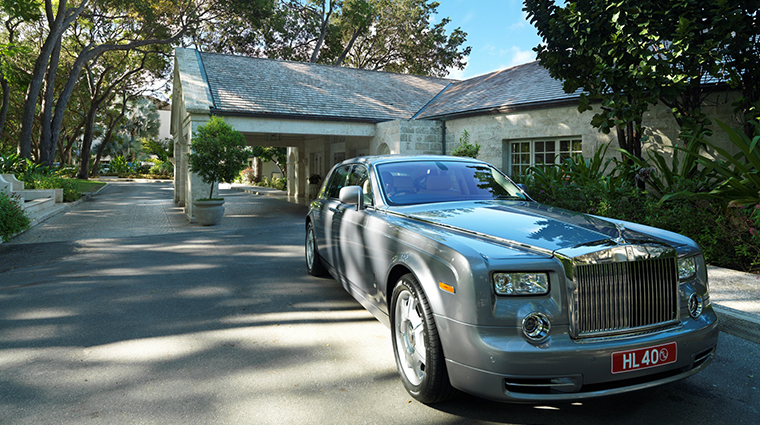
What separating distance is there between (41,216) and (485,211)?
49.7ft

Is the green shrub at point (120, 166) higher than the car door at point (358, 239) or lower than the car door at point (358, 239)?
higher

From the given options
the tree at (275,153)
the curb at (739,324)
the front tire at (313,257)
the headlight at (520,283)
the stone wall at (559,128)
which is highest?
the tree at (275,153)

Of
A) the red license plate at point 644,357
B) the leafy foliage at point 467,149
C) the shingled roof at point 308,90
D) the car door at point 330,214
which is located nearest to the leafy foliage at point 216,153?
the shingled roof at point 308,90

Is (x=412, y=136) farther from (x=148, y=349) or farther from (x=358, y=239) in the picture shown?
(x=148, y=349)

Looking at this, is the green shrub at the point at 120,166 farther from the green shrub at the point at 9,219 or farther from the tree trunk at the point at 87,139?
the green shrub at the point at 9,219

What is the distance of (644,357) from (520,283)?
80cm

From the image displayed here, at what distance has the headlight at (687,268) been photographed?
294 centimetres

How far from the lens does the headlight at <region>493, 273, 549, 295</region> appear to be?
2623 mm

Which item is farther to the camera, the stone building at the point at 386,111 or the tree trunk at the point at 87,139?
the tree trunk at the point at 87,139

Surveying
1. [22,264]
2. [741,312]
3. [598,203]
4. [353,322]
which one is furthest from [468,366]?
[22,264]

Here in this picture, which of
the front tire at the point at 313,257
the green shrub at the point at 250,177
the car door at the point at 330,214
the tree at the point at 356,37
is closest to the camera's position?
the car door at the point at 330,214

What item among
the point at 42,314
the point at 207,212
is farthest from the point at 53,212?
the point at 42,314

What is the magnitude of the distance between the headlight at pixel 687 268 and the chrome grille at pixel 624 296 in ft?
0.36

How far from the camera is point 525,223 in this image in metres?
3.40
